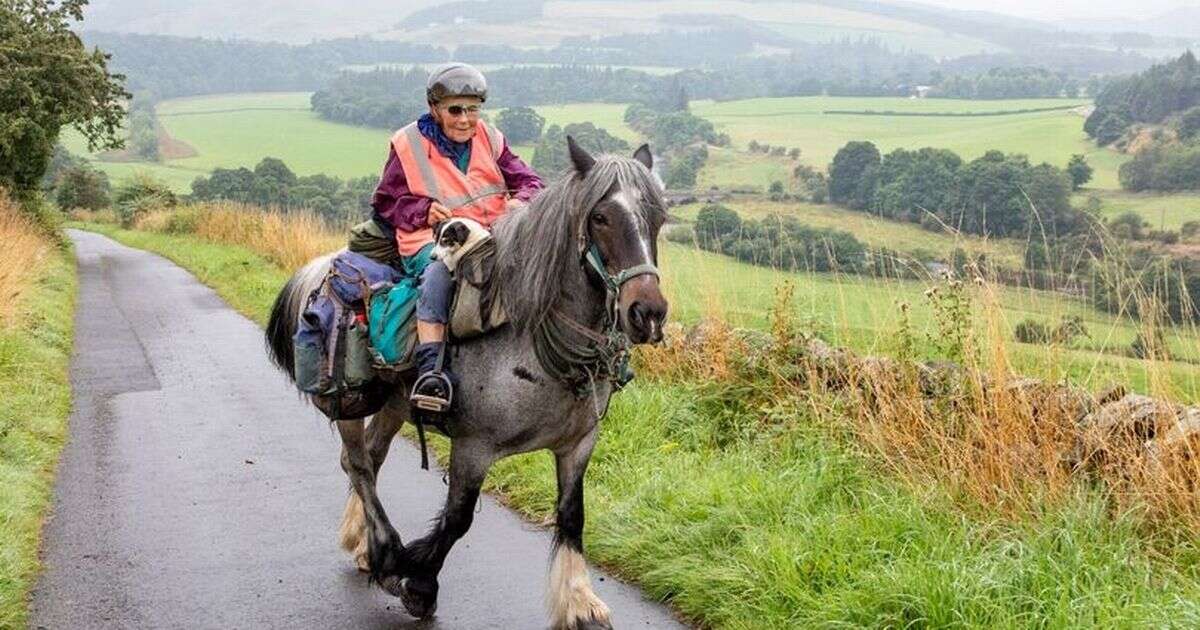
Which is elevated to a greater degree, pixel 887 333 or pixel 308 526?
pixel 887 333

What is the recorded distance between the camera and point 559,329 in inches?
171

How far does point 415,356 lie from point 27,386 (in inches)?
253

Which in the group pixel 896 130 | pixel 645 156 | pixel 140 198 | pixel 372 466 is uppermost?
pixel 645 156

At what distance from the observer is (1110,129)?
3284 cm

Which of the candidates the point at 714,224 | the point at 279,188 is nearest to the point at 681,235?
the point at 714,224

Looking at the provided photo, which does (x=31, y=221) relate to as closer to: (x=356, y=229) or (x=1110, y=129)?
(x=356, y=229)

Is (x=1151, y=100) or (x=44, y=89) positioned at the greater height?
(x=44, y=89)

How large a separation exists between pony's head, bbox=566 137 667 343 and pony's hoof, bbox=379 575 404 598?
1846mm

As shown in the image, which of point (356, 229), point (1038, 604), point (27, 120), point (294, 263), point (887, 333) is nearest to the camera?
point (1038, 604)

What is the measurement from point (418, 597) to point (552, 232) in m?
1.87

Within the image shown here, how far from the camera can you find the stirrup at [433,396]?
4383mm

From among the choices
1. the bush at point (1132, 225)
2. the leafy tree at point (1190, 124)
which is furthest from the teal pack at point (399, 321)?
the leafy tree at point (1190, 124)

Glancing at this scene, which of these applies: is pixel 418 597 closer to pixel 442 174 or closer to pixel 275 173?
pixel 442 174

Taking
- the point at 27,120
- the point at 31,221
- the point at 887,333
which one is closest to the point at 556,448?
the point at 887,333
